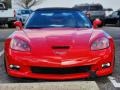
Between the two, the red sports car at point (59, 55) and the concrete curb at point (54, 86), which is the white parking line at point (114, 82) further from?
the concrete curb at point (54, 86)

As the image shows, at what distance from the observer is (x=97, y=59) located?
633 cm

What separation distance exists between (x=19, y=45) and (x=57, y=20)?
5.43ft

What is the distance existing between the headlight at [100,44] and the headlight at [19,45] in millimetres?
1054

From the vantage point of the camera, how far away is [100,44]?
654 centimetres

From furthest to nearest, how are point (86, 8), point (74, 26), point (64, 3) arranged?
point (64, 3)
point (86, 8)
point (74, 26)

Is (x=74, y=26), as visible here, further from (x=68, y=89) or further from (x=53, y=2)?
(x=53, y=2)

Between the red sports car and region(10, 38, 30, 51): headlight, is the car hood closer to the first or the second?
the red sports car

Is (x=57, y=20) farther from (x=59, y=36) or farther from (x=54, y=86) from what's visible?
(x=54, y=86)

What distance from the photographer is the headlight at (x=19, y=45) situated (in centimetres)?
644

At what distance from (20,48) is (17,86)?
41.1 inches

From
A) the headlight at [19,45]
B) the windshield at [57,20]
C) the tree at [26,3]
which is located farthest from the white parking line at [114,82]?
the tree at [26,3]

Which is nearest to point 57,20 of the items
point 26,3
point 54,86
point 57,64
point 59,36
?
point 59,36

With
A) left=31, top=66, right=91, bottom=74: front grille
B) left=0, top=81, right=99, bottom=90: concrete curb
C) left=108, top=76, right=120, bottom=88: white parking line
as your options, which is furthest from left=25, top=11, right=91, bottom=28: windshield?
left=0, top=81, right=99, bottom=90: concrete curb

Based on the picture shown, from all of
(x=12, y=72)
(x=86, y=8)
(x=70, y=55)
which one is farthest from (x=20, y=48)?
(x=86, y=8)
